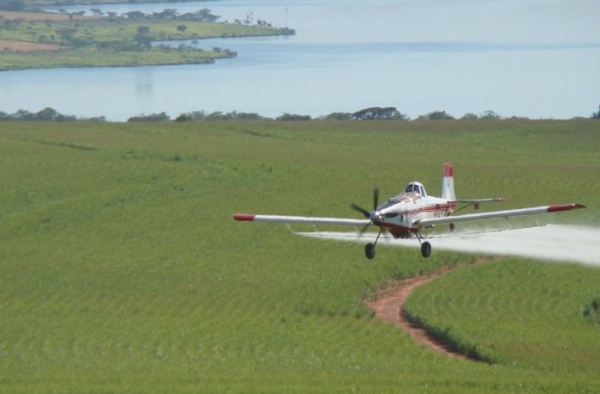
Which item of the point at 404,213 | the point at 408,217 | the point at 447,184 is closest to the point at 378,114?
the point at 447,184

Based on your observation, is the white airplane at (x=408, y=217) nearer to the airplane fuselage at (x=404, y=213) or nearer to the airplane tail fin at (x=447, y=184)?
the airplane fuselage at (x=404, y=213)

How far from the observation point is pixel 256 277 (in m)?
56.0

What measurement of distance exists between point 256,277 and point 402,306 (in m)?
7.70

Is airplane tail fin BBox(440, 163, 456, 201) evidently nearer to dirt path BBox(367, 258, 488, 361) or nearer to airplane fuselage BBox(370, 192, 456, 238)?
airplane fuselage BBox(370, 192, 456, 238)

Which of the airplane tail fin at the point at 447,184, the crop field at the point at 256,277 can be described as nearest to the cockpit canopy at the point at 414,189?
the airplane tail fin at the point at 447,184

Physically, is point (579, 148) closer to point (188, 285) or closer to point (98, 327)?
point (188, 285)

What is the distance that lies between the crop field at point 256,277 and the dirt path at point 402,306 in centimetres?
52

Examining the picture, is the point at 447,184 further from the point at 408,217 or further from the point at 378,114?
the point at 378,114

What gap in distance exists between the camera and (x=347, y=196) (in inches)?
2805

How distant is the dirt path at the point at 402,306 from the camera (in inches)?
1789

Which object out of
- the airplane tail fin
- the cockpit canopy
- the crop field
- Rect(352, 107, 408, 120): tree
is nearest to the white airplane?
the cockpit canopy

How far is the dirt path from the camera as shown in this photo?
4544 cm

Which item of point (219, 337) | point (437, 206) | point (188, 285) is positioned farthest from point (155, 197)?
point (437, 206)

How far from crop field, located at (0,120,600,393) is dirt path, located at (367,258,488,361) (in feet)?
1.71
